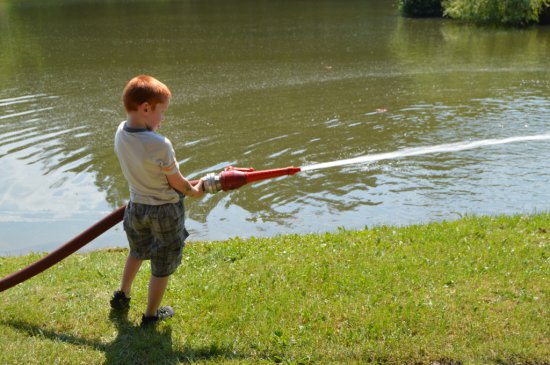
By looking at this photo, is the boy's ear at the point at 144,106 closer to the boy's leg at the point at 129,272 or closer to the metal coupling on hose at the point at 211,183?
the metal coupling on hose at the point at 211,183

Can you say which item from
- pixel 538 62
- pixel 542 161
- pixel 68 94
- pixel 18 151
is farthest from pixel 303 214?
pixel 538 62

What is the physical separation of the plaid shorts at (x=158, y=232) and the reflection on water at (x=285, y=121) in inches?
139

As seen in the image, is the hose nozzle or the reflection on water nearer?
the hose nozzle

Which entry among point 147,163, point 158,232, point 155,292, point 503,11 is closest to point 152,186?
point 147,163

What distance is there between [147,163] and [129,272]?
3.41 ft

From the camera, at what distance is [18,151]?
11477mm

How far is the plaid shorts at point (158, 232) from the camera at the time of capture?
4289 mm

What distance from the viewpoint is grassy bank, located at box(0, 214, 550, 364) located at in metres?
4.23

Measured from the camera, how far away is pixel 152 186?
423 cm

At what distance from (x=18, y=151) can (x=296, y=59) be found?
11.2 m

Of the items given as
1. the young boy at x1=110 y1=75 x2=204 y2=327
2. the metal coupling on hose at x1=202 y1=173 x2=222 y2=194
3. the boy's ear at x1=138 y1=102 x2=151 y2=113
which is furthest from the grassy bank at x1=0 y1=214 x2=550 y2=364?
the boy's ear at x1=138 y1=102 x2=151 y2=113

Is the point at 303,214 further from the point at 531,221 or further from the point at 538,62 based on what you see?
the point at 538,62

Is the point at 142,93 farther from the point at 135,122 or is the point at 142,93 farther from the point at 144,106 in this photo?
the point at 135,122

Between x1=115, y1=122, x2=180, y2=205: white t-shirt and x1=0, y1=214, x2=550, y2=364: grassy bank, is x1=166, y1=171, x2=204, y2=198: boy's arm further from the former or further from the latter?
x1=0, y1=214, x2=550, y2=364: grassy bank
